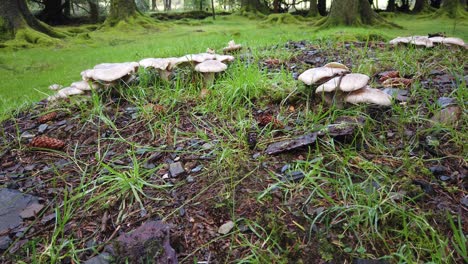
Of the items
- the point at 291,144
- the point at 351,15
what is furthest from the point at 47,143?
the point at 351,15

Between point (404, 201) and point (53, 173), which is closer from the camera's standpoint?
point (404, 201)

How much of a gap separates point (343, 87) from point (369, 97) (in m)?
0.16

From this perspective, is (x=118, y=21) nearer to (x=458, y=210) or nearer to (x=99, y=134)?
(x=99, y=134)

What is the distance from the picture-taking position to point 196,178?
70.1 inches

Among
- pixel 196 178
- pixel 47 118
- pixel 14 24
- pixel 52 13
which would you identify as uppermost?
pixel 52 13

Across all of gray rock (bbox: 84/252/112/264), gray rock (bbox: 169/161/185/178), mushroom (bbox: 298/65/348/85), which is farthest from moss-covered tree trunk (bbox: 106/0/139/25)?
gray rock (bbox: 84/252/112/264)

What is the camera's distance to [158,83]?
2.97 meters

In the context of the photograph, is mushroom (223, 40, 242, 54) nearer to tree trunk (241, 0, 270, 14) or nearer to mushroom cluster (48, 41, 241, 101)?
mushroom cluster (48, 41, 241, 101)

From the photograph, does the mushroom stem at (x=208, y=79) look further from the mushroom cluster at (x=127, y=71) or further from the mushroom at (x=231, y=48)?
the mushroom at (x=231, y=48)

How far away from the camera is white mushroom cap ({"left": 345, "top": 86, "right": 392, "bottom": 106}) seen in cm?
186

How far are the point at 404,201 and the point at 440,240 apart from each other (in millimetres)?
263

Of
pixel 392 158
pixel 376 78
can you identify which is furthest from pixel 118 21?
pixel 392 158

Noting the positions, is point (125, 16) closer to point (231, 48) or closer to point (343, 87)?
point (231, 48)

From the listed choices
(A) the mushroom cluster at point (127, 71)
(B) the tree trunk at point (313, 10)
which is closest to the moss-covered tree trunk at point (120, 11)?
(B) the tree trunk at point (313, 10)
